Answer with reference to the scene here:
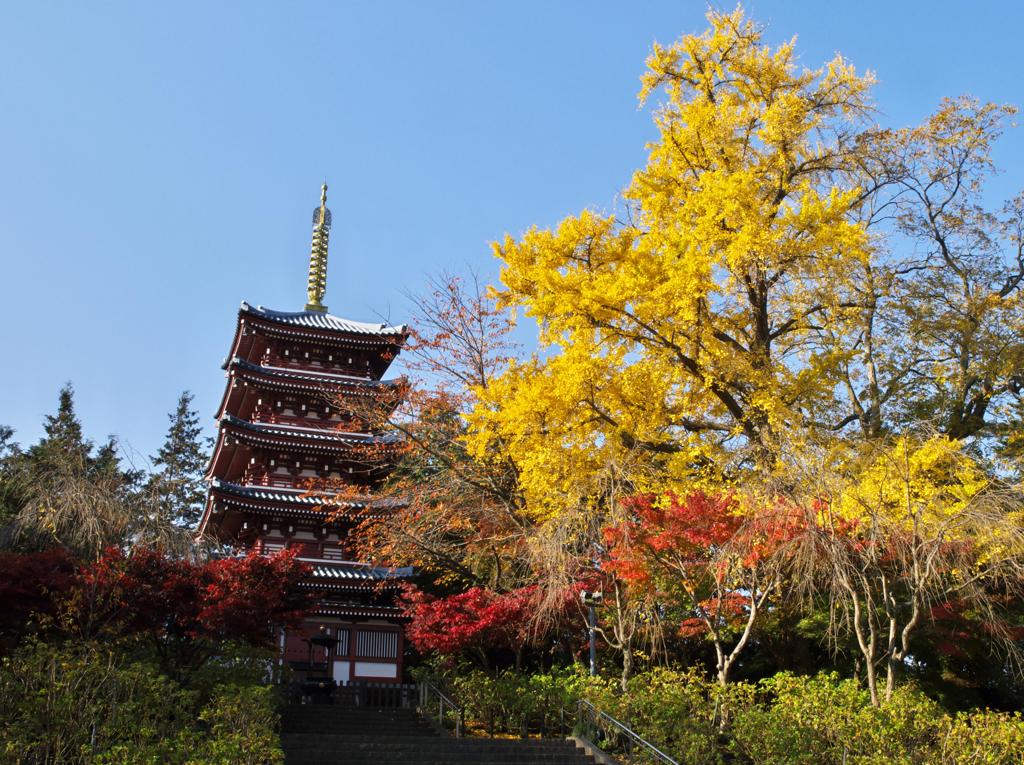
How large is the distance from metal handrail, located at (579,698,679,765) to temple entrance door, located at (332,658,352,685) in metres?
9.36

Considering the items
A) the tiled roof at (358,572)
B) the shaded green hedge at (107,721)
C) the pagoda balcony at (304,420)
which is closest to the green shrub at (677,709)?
the shaded green hedge at (107,721)

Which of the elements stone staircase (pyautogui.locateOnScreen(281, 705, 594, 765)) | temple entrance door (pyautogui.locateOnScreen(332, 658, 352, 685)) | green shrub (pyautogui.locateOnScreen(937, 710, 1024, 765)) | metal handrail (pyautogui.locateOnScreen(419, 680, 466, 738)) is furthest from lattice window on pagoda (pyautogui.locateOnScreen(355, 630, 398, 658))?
green shrub (pyautogui.locateOnScreen(937, 710, 1024, 765))

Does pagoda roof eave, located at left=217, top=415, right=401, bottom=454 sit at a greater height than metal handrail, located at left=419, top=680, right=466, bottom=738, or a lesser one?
greater

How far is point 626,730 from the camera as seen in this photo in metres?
13.3

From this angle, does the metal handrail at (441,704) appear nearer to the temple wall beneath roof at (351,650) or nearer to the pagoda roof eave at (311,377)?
the temple wall beneath roof at (351,650)

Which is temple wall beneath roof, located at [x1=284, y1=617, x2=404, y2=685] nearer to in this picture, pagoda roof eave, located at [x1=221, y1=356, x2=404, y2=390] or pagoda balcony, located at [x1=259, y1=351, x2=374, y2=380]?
pagoda roof eave, located at [x1=221, y1=356, x2=404, y2=390]

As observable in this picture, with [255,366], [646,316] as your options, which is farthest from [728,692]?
[255,366]

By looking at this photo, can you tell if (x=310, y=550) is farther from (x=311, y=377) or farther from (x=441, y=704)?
(x=441, y=704)

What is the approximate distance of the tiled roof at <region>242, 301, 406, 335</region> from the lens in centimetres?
2706

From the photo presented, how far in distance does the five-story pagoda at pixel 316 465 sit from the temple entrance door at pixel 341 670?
25mm

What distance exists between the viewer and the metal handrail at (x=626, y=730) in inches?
481

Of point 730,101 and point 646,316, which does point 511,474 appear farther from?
point 730,101

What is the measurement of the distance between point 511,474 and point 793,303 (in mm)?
6587

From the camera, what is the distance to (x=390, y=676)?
76.8ft
